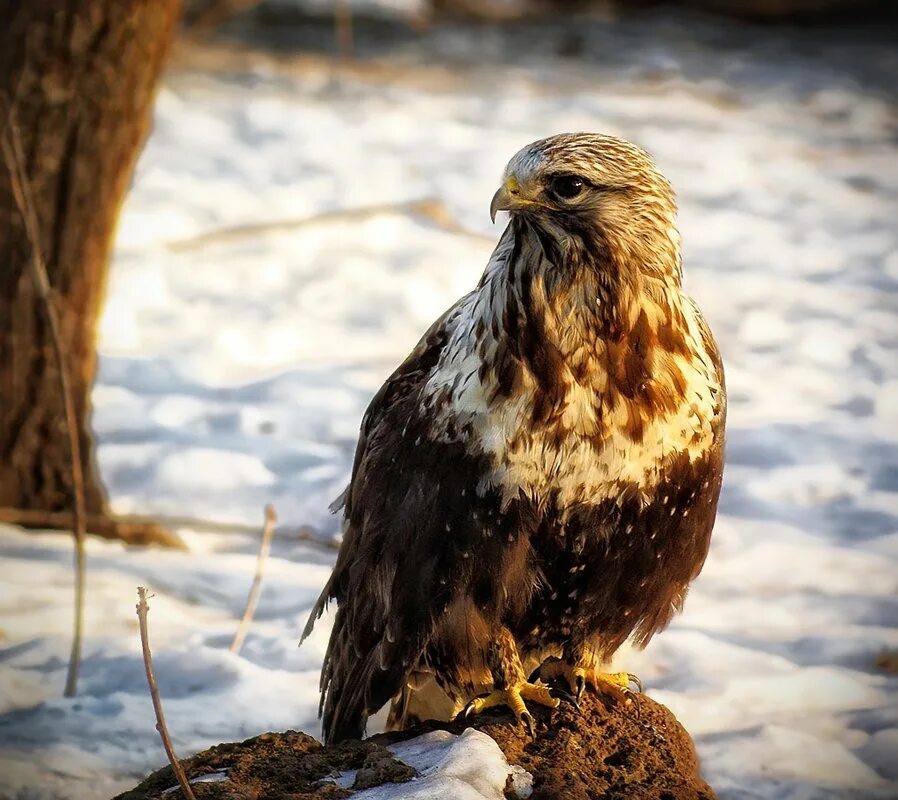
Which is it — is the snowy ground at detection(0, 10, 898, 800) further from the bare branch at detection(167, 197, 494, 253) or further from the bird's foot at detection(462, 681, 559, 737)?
the bird's foot at detection(462, 681, 559, 737)

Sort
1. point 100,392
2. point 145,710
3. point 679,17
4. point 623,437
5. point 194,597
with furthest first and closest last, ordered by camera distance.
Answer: point 679,17 < point 100,392 < point 194,597 < point 145,710 < point 623,437

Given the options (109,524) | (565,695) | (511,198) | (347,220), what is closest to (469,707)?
(565,695)

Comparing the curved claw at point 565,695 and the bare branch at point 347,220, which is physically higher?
the bare branch at point 347,220

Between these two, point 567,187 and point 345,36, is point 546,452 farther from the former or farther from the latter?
point 345,36

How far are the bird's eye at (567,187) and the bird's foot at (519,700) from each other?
3.35ft

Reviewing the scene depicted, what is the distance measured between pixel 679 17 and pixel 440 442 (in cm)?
953

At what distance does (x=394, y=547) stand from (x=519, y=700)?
42 cm

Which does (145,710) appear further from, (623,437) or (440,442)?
(623,437)

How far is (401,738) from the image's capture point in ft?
8.77

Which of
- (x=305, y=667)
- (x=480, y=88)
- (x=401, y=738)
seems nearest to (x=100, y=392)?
(x=305, y=667)

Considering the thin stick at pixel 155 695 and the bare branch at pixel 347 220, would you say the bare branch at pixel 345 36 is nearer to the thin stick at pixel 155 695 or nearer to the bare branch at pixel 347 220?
the bare branch at pixel 347 220

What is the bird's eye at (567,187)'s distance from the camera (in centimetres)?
235

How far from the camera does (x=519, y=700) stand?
265 cm

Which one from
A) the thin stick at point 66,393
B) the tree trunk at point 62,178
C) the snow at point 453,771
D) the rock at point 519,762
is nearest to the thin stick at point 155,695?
the rock at point 519,762
